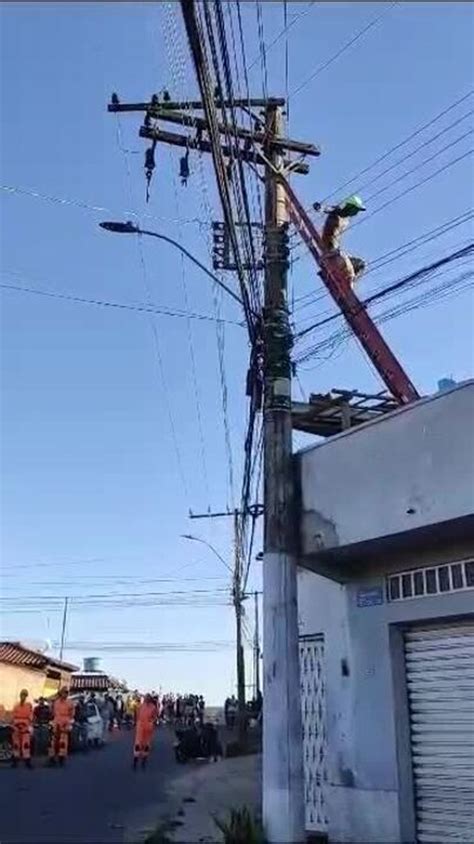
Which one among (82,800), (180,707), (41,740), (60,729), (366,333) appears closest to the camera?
(82,800)

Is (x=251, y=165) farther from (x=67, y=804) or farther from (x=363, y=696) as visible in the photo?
(x=67, y=804)

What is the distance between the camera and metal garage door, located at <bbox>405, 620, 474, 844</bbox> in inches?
399

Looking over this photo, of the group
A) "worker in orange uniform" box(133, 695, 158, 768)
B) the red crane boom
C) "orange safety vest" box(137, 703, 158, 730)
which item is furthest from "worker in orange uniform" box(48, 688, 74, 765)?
the red crane boom

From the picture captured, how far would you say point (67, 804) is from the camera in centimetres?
1328

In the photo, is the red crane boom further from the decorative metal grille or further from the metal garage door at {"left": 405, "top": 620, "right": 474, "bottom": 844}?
the metal garage door at {"left": 405, "top": 620, "right": 474, "bottom": 844}

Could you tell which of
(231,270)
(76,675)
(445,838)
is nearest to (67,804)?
(445,838)

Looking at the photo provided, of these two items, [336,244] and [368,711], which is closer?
[368,711]

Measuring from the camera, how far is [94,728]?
26.9m

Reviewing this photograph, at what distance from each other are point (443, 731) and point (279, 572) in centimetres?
244

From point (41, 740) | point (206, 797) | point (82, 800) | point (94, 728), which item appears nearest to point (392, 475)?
point (82, 800)

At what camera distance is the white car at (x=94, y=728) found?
2655 cm

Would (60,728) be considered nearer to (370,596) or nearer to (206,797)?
(206,797)

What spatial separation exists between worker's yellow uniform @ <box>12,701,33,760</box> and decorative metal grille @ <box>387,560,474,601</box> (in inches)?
465

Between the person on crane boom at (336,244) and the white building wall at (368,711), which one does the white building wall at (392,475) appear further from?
the person on crane boom at (336,244)
